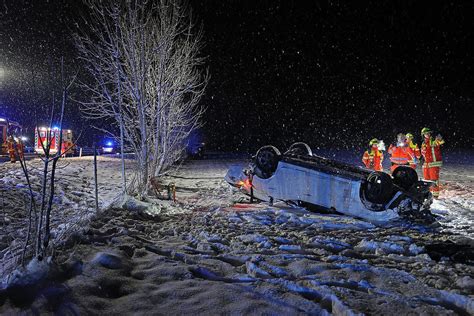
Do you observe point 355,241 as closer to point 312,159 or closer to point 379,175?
point 379,175

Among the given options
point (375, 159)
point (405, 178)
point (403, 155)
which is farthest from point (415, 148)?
point (405, 178)

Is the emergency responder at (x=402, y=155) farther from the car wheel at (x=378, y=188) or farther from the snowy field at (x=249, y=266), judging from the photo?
the car wheel at (x=378, y=188)

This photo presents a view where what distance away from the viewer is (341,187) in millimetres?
6297

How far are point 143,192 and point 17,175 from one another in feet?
18.2

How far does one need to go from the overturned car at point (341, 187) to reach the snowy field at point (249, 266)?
283mm

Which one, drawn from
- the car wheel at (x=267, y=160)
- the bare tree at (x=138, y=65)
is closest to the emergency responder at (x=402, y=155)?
the car wheel at (x=267, y=160)

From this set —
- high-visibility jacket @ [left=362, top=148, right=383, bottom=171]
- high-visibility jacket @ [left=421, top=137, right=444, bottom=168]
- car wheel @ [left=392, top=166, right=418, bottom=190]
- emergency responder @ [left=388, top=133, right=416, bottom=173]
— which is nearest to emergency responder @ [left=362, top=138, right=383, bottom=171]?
high-visibility jacket @ [left=362, top=148, right=383, bottom=171]

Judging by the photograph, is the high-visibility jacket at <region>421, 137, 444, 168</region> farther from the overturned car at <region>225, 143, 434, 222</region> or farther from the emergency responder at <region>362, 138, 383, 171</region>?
the overturned car at <region>225, 143, 434, 222</region>

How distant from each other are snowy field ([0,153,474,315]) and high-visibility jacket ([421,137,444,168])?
2.72 metres

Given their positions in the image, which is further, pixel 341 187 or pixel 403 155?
pixel 403 155

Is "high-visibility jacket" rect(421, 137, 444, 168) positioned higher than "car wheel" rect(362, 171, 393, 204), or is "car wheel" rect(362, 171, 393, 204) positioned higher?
"high-visibility jacket" rect(421, 137, 444, 168)

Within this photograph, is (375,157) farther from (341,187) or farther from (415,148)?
(341,187)

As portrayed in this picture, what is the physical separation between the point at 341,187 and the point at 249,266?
3.11 metres

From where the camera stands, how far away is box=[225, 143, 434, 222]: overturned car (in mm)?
6125
